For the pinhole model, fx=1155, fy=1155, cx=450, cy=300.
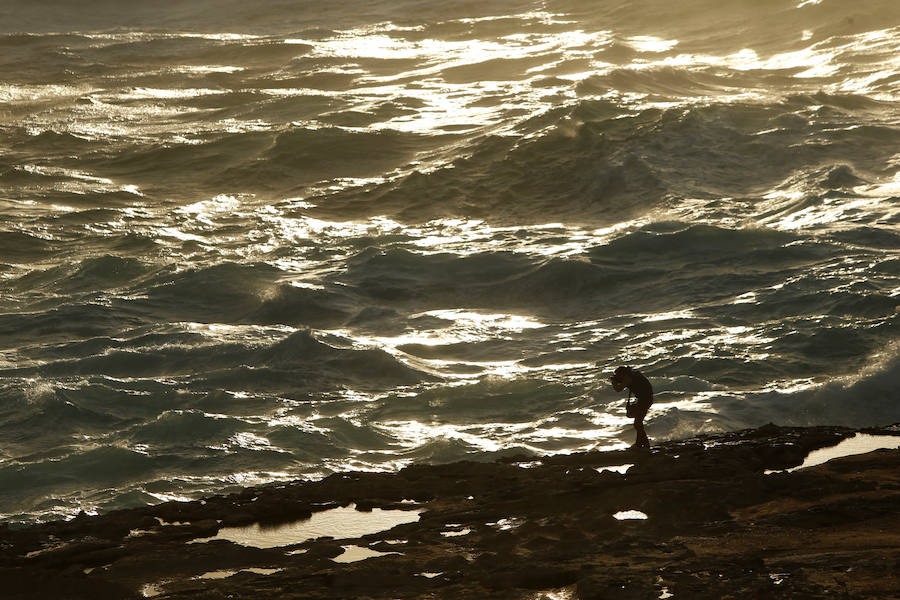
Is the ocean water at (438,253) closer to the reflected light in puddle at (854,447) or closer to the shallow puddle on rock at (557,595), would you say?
the reflected light in puddle at (854,447)

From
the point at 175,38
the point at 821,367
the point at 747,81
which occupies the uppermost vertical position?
the point at 175,38

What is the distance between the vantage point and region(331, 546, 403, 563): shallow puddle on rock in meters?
8.20

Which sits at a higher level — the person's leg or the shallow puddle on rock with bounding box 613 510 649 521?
the shallow puddle on rock with bounding box 613 510 649 521

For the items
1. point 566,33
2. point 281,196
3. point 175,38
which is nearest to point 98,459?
point 281,196

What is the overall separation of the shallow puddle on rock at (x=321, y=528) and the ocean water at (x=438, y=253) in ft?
7.57

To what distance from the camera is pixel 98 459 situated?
1222cm

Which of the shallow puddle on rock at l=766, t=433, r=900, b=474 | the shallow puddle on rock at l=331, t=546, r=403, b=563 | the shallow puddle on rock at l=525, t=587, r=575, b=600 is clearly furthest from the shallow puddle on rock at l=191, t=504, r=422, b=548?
the shallow puddle on rock at l=766, t=433, r=900, b=474

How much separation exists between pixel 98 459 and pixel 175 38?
34.8 meters

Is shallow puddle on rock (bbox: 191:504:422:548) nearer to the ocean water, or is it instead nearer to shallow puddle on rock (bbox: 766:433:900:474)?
the ocean water

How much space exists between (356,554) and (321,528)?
808 mm

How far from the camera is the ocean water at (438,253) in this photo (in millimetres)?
12797

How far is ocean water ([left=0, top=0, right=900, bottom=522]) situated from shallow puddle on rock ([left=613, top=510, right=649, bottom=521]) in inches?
131

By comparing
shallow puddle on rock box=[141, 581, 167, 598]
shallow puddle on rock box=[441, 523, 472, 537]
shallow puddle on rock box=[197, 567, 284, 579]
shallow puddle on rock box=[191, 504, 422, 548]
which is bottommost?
shallow puddle on rock box=[191, 504, 422, 548]

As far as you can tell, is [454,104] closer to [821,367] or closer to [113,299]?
[113,299]
